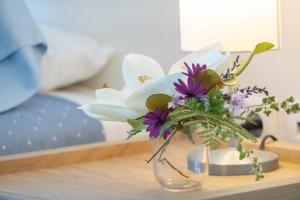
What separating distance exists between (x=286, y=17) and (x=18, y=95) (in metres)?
0.57

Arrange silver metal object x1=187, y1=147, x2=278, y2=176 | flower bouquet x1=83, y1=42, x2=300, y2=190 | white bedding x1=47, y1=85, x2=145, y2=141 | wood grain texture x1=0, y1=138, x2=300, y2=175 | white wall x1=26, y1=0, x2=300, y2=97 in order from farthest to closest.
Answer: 1. white bedding x1=47, y1=85, x2=145, y2=141
2. white wall x1=26, y1=0, x2=300, y2=97
3. wood grain texture x1=0, y1=138, x2=300, y2=175
4. silver metal object x1=187, y1=147, x2=278, y2=176
5. flower bouquet x1=83, y1=42, x2=300, y2=190

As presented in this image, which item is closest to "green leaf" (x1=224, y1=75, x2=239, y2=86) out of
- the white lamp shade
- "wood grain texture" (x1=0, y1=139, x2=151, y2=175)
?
the white lamp shade

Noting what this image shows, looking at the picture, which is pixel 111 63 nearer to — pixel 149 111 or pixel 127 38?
pixel 127 38

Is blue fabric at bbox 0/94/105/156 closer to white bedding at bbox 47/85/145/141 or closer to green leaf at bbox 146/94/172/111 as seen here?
white bedding at bbox 47/85/145/141

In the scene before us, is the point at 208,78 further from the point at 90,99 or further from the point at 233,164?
the point at 90,99

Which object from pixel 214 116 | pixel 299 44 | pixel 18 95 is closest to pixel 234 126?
pixel 214 116

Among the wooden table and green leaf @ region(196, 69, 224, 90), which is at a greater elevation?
green leaf @ region(196, 69, 224, 90)

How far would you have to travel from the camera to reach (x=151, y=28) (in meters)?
1.75

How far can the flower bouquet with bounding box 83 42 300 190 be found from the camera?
0.89 m

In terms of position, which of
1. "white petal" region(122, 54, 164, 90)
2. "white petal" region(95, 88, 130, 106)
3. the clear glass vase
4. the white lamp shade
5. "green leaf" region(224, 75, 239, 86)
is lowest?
the clear glass vase

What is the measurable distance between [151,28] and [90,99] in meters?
0.24

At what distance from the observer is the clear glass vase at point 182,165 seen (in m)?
0.98

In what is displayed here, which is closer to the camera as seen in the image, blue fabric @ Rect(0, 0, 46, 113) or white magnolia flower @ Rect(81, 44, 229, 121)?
white magnolia flower @ Rect(81, 44, 229, 121)

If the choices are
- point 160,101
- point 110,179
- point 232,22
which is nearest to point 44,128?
point 110,179
